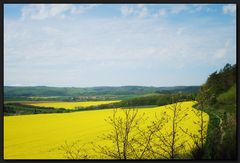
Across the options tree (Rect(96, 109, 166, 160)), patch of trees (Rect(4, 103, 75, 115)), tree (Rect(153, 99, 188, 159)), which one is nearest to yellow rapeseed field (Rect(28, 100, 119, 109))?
patch of trees (Rect(4, 103, 75, 115))

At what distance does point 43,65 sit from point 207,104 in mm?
2579

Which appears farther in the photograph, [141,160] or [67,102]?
[67,102]

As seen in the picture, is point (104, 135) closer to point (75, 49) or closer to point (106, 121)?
point (106, 121)

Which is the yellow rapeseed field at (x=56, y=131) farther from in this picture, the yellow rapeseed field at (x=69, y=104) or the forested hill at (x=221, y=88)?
the forested hill at (x=221, y=88)

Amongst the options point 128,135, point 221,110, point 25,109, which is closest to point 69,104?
point 25,109

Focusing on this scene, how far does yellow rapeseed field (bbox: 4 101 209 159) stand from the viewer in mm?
6312

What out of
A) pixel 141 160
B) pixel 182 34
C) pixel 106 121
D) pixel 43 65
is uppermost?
pixel 182 34

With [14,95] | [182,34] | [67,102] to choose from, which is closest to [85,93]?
[67,102]

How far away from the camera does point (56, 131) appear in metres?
6.48

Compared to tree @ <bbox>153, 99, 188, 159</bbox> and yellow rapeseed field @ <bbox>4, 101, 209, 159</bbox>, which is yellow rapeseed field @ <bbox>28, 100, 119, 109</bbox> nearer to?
yellow rapeseed field @ <bbox>4, 101, 209, 159</bbox>

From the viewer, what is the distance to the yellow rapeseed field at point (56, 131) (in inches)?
249

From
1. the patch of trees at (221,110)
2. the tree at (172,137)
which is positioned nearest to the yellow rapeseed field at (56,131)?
the tree at (172,137)

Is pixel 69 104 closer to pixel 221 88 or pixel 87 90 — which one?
pixel 87 90

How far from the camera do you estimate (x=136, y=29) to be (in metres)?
6.51
